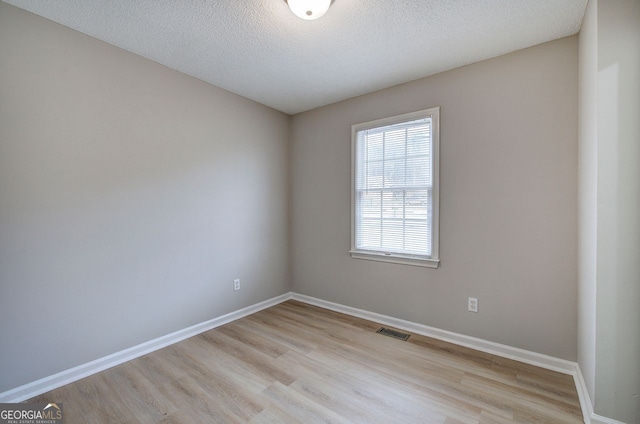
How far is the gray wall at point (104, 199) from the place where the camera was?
1864 mm

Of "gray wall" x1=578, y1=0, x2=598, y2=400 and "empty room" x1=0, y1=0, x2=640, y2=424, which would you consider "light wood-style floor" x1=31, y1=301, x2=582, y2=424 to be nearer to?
"empty room" x1=0, y1=0, x2=640, y2=424

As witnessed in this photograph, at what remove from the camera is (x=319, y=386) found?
2004 mm

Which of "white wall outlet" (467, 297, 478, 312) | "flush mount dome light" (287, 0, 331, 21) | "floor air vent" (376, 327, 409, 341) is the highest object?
"flush mount dome light" (287, 0, 331, 21)

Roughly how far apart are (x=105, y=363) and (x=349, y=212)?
8.68ft

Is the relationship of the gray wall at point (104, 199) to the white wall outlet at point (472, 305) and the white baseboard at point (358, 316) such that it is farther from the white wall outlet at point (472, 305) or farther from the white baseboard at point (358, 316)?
the white wall outlet at point (472, 305)

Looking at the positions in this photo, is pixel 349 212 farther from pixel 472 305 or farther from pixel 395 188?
pixel 472 305

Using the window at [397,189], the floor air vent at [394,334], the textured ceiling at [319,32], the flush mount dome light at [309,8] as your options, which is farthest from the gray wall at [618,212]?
the flush mount dome light at [309,8]

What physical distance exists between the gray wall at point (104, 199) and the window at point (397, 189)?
1.40 metres

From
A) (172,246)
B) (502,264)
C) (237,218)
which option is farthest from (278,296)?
(502,264)

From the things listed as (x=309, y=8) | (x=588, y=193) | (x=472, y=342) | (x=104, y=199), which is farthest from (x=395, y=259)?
(x=104, y=199)

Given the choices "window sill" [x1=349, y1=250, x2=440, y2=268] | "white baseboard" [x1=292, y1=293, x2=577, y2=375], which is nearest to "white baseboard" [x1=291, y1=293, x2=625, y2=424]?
"white baseboard" [x1=292, y1=293, x2=577, y2=375]

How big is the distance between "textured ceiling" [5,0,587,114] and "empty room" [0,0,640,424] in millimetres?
21

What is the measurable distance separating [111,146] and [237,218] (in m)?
1.38

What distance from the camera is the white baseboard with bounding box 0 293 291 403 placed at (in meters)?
1.86
